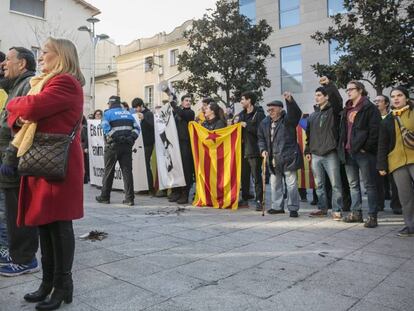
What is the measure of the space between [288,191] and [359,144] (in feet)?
4.58

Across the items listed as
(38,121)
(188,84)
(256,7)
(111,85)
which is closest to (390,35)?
(188,84)

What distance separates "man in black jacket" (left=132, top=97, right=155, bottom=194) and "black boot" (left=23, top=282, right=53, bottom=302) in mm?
6049

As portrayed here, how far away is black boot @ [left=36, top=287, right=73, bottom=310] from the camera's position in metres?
2.73

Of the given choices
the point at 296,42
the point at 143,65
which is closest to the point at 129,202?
the point at 296,42

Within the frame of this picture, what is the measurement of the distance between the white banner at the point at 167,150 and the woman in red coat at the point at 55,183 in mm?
5005

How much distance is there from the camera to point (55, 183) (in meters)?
2.76

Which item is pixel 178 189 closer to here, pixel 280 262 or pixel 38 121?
pixel 280 262

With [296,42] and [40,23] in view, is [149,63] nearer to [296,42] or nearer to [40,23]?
[40,23]

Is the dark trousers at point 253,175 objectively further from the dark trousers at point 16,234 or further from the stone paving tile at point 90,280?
the dark trousers at point 16,234

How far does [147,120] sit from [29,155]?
20.0 feet

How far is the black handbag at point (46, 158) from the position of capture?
2.67 metres

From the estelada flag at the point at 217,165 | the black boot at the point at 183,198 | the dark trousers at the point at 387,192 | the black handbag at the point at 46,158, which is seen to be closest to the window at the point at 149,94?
the black boot at the point at 183,198

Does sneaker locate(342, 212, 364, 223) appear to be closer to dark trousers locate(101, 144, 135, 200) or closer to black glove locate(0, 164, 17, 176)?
dark trousers locate(101, 144, 135, 200)

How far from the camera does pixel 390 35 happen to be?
11.5m
